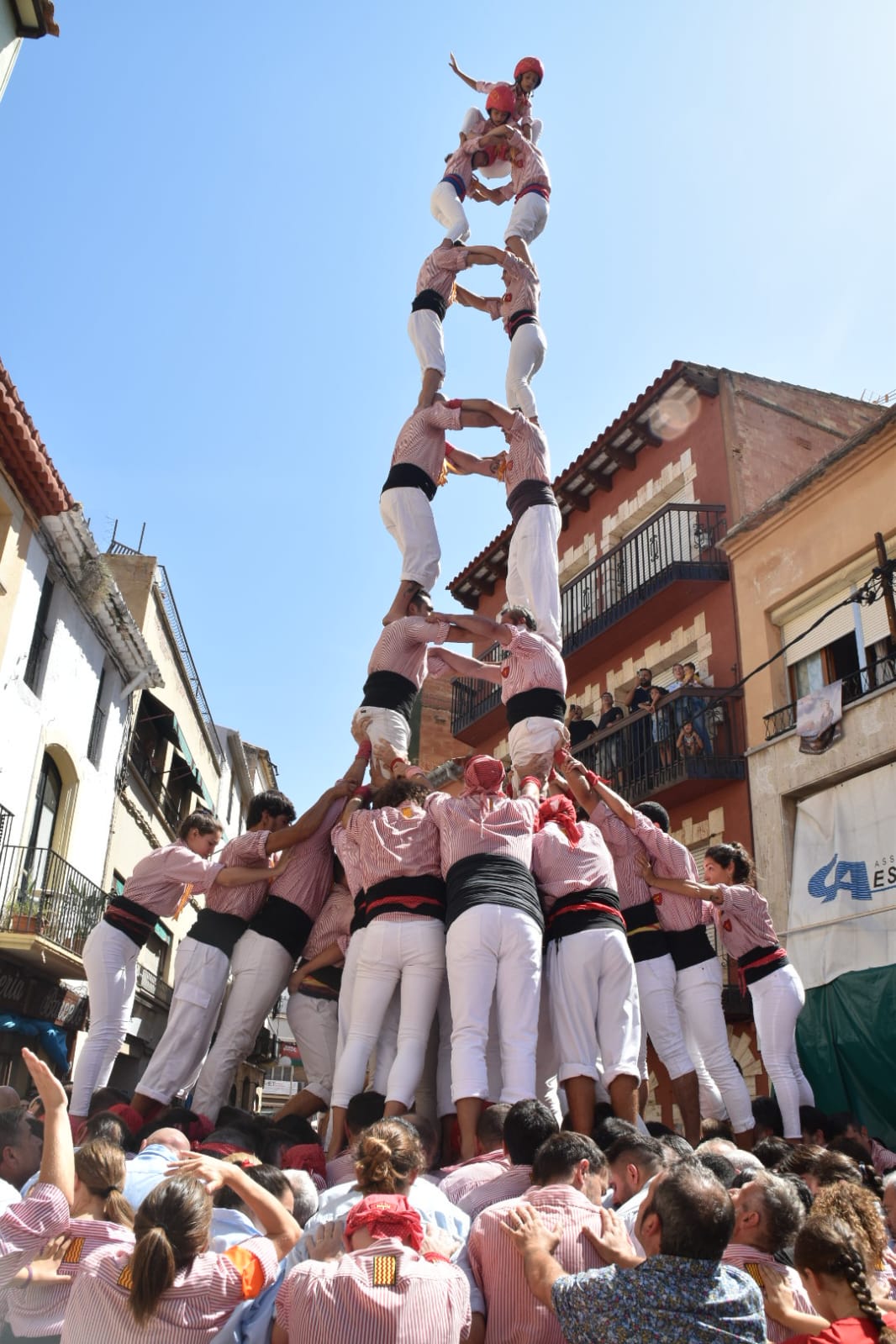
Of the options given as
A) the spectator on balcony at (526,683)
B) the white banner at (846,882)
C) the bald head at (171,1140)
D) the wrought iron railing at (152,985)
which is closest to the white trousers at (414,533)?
the spectator on balcony at (526,683)

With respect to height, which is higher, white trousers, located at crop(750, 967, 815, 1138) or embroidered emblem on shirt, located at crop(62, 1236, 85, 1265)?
white trousers, located at crop(750, 967, 815, 1138)

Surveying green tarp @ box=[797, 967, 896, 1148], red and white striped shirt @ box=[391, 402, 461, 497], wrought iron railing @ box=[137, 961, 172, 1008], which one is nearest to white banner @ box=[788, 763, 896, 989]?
green tarp @ box=[797, 967, 896, 1148]

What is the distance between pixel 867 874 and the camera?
35.8 ft

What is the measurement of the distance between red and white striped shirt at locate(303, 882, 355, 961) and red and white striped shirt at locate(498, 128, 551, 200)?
627cm

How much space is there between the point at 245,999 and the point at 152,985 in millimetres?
16199

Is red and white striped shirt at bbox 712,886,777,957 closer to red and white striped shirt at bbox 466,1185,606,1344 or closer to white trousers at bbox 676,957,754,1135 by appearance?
white trousers at bbox 676,957,754,1135

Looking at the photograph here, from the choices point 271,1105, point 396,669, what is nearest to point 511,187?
A: point 396,669

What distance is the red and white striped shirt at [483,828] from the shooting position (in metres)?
5.04

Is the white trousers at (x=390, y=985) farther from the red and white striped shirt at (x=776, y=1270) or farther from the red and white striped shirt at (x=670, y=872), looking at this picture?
the red and white striped shirt at (x=776, y=1270)

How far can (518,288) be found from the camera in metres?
8.38

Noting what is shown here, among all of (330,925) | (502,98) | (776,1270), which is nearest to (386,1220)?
(776,1270)

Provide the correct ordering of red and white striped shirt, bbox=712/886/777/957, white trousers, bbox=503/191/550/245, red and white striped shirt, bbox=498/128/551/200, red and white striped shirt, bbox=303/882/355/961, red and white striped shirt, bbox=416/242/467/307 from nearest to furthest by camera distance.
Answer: red and white striped shirt, bbox=303/882/355/961
red and white striped shirt, bbox=712/886/777/957
red and white striped shirt, bbox=416/242/467/307
white trousers, bbox=503/191/550/245
red and white striped shirt, bbox=498/128/551/200

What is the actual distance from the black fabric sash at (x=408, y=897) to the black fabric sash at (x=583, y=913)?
527 mm

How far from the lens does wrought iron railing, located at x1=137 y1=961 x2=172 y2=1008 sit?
19688mm
